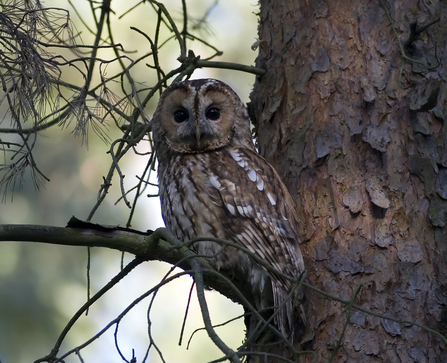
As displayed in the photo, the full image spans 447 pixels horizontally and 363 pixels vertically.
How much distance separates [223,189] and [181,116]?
605 millimetres

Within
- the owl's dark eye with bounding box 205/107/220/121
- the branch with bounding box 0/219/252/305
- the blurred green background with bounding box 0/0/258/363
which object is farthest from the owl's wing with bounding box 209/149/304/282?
the blurred green background with bounding box 0/0/258/363

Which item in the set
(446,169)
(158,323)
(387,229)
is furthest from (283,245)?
(158,323)

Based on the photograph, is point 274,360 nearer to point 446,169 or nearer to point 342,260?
point 342,260

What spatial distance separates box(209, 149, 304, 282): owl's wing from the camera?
2.75 metres

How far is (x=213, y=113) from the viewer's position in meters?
3.39

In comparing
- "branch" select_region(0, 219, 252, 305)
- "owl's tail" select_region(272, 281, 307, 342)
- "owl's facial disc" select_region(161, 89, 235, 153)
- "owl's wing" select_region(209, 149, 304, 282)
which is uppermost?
"owl's facial disc" select_region(161, 89, 235, 153)

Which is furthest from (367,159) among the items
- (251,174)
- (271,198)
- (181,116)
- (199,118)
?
(181,116)

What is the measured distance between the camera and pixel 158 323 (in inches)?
259

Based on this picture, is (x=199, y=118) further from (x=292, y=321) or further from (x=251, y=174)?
(x=292, y=321)

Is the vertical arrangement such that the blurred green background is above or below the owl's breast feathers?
above

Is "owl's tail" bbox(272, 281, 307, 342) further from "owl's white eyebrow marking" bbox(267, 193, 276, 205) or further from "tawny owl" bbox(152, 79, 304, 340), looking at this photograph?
"owl's white eyebrow marking" bbox(267, 193, 276, 205)

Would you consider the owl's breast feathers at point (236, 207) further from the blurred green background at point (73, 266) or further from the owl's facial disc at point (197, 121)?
the blurred green background at point (73, 266)

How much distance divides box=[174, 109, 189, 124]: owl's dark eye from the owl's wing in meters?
0.37

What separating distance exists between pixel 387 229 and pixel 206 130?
1171mm
